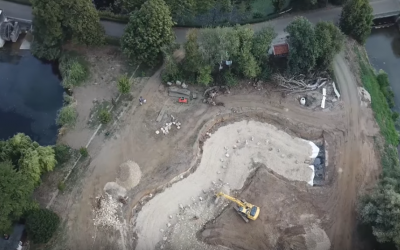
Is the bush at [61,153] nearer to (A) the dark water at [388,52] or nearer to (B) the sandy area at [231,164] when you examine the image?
(B) the sandy area at [231,164]

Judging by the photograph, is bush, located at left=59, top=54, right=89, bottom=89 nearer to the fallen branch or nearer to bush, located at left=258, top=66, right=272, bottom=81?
bush, located at left=258, top=66, right=272, bottom=81

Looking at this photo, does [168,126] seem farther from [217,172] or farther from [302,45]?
[302,45]

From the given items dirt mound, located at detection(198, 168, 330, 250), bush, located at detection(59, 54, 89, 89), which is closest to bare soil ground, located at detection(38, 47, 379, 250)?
dirt mound, located at detection(198, 168, 330, 250)

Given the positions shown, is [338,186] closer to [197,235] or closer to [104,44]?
[197,235]

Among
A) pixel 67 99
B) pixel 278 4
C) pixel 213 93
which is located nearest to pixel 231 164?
pixel 213 93

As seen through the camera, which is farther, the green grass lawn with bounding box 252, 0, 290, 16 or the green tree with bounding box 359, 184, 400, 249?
the green grass lawn with bounding box 252, 0, 290, 16

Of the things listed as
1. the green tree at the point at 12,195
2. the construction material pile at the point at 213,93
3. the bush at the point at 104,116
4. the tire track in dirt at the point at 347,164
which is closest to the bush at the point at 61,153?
the green tree at the point at 12,195
